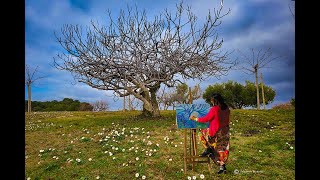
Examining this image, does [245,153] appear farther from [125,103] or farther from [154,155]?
[125,103]

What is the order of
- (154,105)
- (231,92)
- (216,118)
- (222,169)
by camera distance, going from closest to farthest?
(216,118) < (222,169) < (154,105) < (231,92)

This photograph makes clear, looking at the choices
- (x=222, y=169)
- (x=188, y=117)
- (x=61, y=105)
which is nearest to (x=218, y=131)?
(x=188, y=117)

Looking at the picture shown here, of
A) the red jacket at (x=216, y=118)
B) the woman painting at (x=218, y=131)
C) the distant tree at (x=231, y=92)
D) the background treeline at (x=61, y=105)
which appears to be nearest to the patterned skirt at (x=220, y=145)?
the woman painting at (x=218, y=131)

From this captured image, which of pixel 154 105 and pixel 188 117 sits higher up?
pixel 154 105

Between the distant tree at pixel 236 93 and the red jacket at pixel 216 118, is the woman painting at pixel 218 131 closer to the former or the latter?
the red jacket at pixel 216 118

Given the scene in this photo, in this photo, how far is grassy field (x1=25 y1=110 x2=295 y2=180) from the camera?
31.8 feet

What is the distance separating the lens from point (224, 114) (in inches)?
364

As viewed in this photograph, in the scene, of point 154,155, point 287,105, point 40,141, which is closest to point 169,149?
point 154,155

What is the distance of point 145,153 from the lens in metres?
11.7

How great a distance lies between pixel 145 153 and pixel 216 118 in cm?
372

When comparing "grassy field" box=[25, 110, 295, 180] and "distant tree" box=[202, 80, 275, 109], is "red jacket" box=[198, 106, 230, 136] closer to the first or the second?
"grassy field" box=[25, 110, 295, 180]

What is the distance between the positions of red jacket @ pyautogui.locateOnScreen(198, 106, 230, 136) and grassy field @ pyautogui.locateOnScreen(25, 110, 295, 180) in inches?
57.5

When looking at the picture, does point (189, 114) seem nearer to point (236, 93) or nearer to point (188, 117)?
point (188, 117)

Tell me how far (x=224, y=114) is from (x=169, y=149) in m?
3.82
